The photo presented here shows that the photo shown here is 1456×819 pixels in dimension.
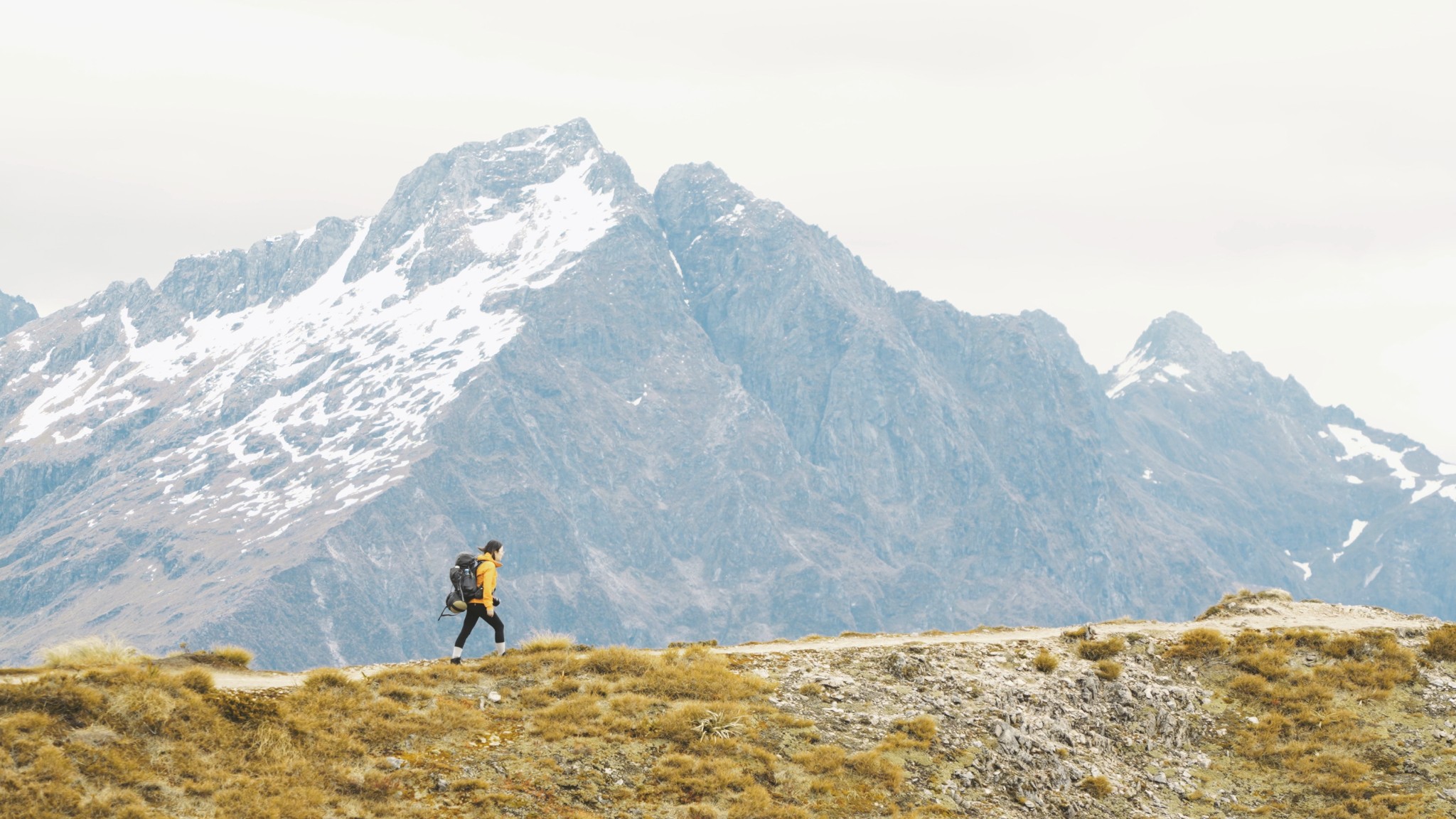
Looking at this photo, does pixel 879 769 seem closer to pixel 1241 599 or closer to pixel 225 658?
pixel 225 658

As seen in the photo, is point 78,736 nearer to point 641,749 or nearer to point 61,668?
point 61,668

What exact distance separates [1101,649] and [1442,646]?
10841 mm

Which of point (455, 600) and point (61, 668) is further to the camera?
point (455, 600)

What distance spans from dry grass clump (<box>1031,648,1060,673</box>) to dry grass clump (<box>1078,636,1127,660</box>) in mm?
1739

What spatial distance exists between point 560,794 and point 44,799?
990 cm

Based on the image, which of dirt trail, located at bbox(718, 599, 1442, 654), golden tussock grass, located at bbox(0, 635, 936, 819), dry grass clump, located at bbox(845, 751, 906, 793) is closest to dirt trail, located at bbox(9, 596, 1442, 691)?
dirt trail, located at bbox(718, 599, 1442, 654)

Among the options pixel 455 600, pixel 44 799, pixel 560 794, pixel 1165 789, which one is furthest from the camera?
pixel 455 600

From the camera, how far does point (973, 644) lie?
36969mm

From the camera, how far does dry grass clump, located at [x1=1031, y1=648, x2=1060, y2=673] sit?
35.3 meters

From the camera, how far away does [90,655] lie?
30.1m

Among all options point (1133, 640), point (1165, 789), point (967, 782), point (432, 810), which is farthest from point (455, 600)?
point (1133, 640)

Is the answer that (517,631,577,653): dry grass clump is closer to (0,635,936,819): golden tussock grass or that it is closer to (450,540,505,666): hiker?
(450,540,505,666): hiker

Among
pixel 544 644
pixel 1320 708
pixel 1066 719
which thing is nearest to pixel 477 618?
pixel 544 644

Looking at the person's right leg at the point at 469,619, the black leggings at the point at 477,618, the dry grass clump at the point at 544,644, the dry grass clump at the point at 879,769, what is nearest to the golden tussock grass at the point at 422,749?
the dry grass clump at the point at 879,769
